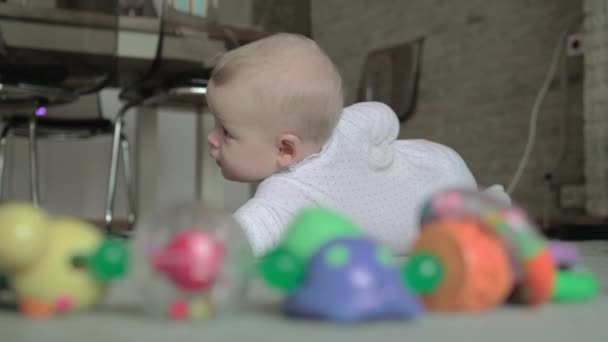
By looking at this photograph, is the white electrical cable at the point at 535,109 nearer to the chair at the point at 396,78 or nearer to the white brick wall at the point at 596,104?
the white brick wall at the point at 596,104

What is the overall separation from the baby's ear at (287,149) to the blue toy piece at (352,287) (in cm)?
53

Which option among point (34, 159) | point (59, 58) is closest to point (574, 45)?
point (59, 58)

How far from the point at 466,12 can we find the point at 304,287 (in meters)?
3.82

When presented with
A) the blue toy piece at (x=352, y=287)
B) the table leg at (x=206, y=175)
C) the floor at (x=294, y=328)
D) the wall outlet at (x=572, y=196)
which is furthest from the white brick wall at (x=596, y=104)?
the blue toy piece at (x=352, y=287)

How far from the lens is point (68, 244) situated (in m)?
0.55

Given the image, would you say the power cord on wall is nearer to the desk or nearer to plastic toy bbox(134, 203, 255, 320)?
the desk

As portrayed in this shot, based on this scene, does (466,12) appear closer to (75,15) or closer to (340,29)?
(340,29)

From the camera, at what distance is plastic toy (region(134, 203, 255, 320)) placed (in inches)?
19.1

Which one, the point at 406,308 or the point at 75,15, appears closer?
the point at 406,308

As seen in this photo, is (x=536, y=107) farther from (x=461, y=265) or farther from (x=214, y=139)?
(x=461, y=265)

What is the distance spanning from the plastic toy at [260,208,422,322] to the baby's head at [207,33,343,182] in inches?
18.4

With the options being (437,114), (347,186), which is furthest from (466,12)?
(347,186)

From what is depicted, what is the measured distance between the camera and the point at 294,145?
1.07 meters

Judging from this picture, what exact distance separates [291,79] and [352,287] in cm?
55
